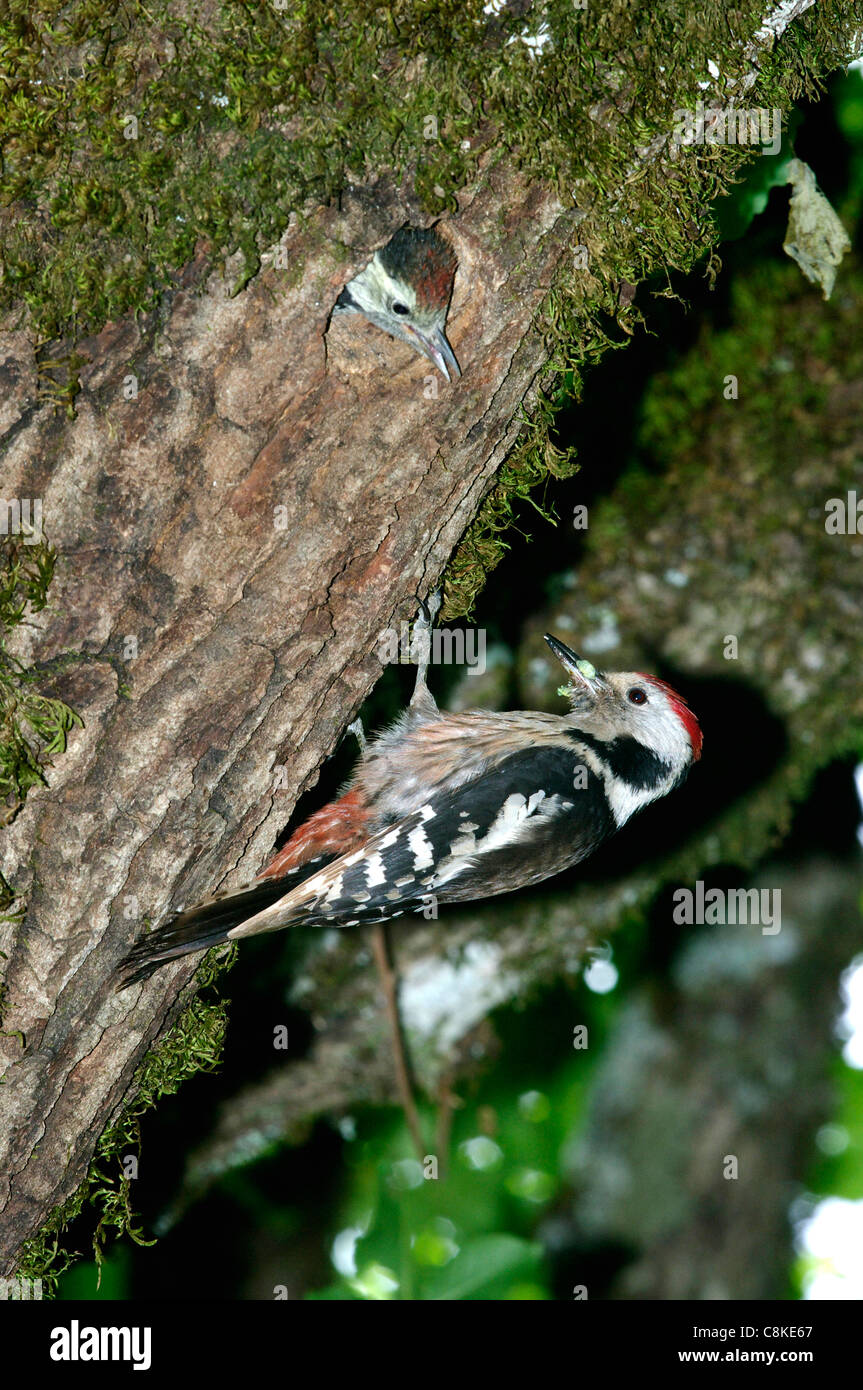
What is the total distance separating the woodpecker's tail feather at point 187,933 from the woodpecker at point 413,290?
4.67 feet

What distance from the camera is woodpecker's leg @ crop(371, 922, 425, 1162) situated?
4734 millimetres

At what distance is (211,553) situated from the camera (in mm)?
2252

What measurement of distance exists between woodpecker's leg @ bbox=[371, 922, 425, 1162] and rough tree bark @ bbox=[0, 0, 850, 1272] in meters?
2.10

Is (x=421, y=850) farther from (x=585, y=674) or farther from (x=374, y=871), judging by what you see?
(x=585, y=674)

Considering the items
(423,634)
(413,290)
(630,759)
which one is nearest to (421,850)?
(423,634)

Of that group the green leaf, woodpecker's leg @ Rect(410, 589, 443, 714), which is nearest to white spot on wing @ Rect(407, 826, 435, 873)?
woodpecker's leg @ Rect(410, 589, 443, 714)

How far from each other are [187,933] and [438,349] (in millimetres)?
1485

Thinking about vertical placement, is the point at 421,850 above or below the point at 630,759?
below

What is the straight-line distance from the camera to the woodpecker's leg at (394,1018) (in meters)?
4.73

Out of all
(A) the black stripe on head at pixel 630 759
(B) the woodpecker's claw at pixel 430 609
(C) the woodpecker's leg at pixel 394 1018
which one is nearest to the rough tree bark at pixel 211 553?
(B) the woodpecker's claw at pixel 430 609

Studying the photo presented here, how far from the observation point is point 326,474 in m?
2.26

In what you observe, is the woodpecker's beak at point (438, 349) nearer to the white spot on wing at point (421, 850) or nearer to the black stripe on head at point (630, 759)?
the white spot on wing at point (421, 850)
